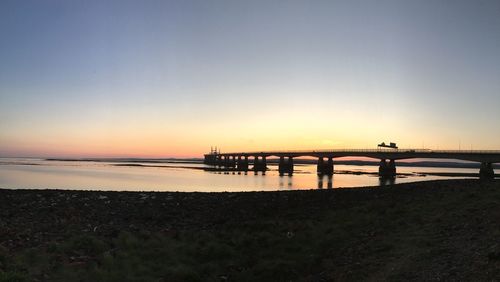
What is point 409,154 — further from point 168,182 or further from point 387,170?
point 168,182

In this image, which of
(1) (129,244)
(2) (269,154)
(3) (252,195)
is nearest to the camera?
(1) (129,244)

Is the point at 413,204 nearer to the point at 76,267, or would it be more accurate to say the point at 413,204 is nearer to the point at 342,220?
the point at 342,220

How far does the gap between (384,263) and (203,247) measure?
6.14 metres

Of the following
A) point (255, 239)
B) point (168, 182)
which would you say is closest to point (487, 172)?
point (168, 182)

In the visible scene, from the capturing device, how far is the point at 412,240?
511 inches

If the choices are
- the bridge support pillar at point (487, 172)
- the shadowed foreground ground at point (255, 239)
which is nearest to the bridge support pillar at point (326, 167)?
the bridge support pillar at point (487, 172)

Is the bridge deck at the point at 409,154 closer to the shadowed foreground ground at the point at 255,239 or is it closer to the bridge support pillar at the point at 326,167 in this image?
the bridge support pillar at the point at 326,167

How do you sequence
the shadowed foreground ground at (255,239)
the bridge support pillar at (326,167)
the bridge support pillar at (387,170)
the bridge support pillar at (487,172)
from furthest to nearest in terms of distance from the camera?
the bridge support pillar at (326,167), the bridge support pillar at (387,170), the bridge support pillar at (487,172), the shadowed foreground ground at (255,239)

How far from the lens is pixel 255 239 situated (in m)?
15.1

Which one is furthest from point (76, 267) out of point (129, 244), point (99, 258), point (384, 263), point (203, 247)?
point (384, 263)

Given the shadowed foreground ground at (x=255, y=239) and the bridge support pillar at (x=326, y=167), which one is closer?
the shadowed foreground ground at (x=255, y=239)

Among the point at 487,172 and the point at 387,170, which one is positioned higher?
the point at 487,172

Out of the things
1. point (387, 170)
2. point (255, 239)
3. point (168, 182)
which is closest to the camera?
point (255, 239)

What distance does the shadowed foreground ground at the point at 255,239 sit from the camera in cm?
1112
